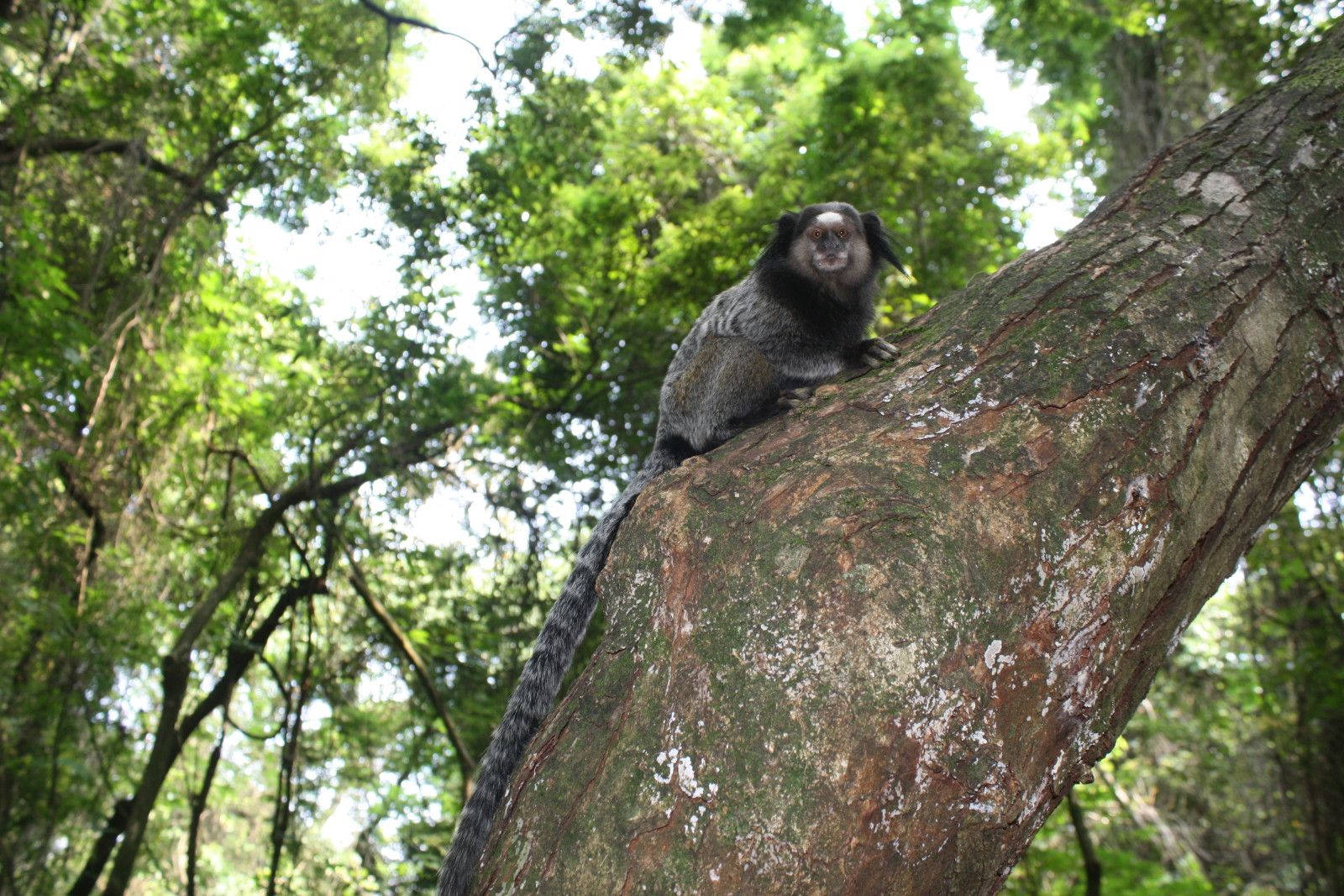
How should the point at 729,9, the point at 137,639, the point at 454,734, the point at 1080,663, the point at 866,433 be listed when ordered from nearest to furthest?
the point at 1080,663
the point at 866,433
the point at 454,734
the point at 137,639
the point at 729,9

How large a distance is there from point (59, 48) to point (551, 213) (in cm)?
480

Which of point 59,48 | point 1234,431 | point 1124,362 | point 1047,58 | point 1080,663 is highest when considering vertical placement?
point 1047,58

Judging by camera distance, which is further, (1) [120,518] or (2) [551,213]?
(2) [551,213]

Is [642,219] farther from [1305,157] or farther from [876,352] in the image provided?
[1305,157]

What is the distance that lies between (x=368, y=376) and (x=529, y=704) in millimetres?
4692

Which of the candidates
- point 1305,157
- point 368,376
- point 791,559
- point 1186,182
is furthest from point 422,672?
point 1305,157

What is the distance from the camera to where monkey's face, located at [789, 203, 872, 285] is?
14.2ft

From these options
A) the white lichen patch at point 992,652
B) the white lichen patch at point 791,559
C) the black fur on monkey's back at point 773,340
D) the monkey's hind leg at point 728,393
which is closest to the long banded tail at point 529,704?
the black fur on monkey's back at point 773,340

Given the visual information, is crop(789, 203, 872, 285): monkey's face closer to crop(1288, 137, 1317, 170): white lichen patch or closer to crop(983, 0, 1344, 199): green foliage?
crop(1288, 137, 1317, 170): white lichen patch

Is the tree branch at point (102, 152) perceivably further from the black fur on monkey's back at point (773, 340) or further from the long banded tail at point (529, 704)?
the long banded tail at point (529, 704)

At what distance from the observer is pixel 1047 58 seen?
12.2 metres

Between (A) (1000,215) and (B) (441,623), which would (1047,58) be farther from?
(B) (441,623)

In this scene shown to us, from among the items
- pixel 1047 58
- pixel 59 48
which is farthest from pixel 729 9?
pixel 59 48

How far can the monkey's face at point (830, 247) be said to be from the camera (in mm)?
4328
